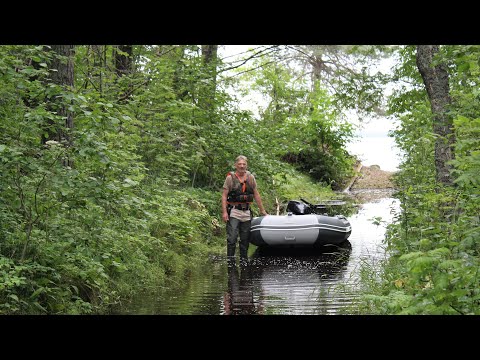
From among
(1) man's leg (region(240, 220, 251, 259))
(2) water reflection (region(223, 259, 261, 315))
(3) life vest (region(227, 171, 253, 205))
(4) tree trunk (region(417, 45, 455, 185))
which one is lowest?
(2) water reflection (region(223, 259, 261, 315))

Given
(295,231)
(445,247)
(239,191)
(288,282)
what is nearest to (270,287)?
(288,282)

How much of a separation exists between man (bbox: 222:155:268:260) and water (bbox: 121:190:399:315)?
377mm

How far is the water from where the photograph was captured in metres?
6.56

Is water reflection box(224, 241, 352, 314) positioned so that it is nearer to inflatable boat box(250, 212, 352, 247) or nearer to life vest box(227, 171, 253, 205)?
inflatable boat box(250, 212, 352, 247)

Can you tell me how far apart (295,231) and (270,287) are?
336cm

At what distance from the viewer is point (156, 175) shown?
1110cm

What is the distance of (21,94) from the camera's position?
20.1 feet

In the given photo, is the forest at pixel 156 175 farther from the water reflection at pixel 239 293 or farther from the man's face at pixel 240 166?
the man's face at pixel 240 166

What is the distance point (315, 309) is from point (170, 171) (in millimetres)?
5869

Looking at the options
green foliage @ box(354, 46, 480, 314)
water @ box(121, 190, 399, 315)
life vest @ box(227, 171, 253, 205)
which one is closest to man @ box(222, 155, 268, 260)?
life vest @ box(227, 171, 253, 205)

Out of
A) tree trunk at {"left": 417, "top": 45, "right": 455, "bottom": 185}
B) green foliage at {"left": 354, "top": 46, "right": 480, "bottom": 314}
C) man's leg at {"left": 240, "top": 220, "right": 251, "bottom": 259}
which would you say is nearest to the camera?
green foliage at {"left": 354, "top": 46, "right": 480, "bottom": 314}

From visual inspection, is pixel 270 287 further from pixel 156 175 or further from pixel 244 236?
pixel 156 175
